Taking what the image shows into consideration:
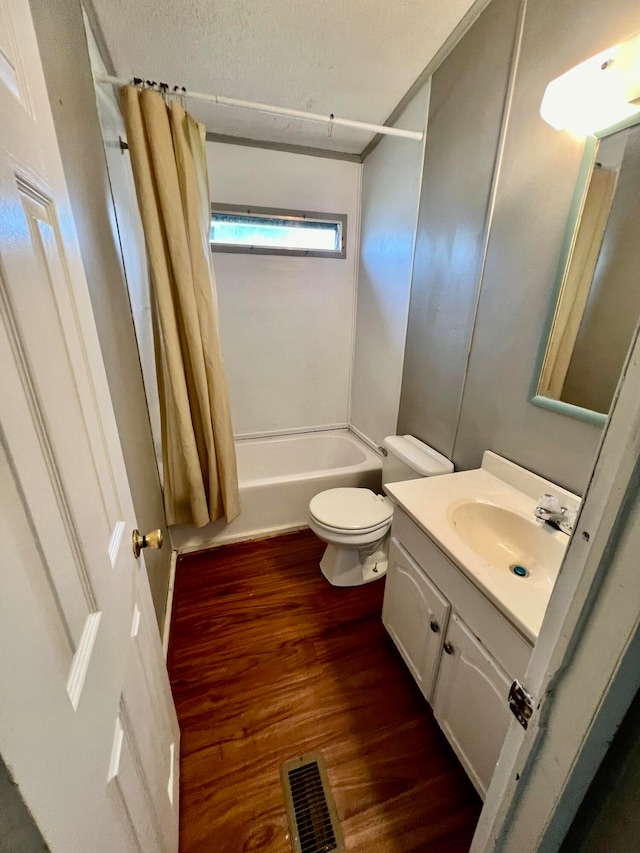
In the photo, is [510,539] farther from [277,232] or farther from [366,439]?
[277,232]

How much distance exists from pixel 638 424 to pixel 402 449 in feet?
4.68

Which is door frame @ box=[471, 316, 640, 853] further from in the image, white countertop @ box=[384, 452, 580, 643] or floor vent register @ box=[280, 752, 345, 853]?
floor vent register @ box=[280, 752, 345, 853]

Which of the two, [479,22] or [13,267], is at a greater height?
[479,22]

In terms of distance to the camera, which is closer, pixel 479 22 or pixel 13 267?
pixel 13 267

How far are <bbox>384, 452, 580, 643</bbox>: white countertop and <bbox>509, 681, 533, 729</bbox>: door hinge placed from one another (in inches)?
11.3

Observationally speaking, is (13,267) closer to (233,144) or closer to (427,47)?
(427,47)

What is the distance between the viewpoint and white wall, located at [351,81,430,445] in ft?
5.89

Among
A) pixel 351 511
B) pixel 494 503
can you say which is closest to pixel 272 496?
pixel 351 511

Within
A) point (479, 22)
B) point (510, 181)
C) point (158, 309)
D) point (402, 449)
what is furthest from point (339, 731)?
point (479, 22)

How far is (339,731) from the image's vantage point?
1.18m

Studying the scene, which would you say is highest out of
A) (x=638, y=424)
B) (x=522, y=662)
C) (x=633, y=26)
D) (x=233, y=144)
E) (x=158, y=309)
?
(x=233, y=144)

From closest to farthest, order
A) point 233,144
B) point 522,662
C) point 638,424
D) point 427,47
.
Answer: point 638,424
point 522,662
point 427,47
point 233,144

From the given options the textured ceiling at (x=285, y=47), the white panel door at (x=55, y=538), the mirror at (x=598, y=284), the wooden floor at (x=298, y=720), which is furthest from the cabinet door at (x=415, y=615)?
the textured ceiling at (x=285, y=47)

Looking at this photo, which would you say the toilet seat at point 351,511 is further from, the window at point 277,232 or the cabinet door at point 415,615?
the window at point 277,232
